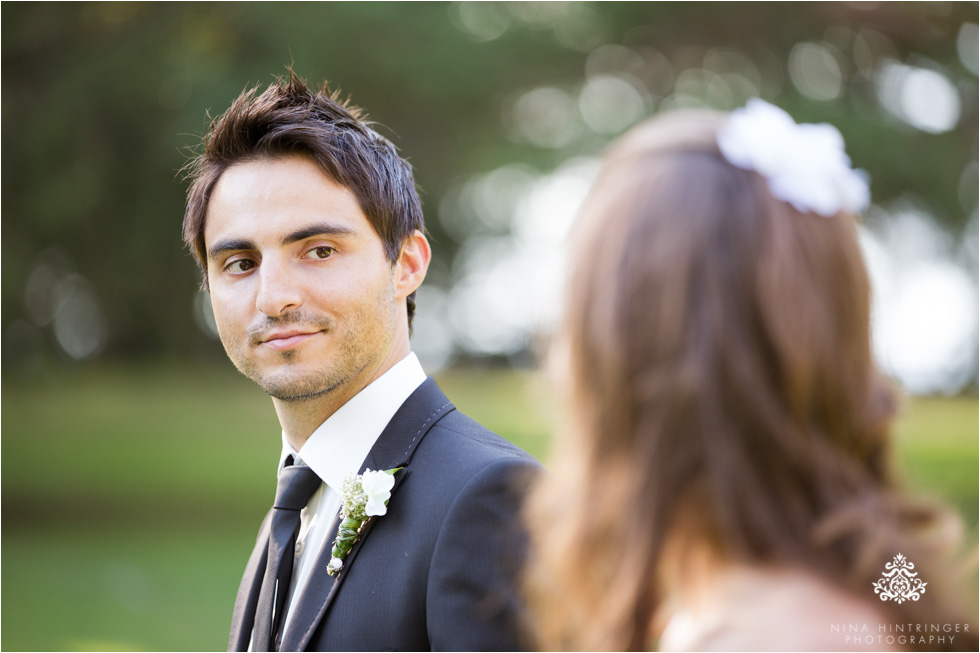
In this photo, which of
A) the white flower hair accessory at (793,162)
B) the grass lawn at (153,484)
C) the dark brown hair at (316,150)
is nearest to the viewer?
the white flower hair accessory at (793,162)

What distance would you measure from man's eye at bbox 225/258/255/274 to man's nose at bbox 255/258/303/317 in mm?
109

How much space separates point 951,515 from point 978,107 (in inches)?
570

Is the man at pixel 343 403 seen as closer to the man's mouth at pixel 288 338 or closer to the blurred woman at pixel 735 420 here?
the man's mouth at pixel 288 338

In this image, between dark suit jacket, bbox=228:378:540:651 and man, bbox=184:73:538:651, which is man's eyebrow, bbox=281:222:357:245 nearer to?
man, bbox=184:73:538:651

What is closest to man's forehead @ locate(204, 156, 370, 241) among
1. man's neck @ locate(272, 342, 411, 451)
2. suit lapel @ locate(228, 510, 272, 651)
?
man's neck @ locate(272, 342, 411, 451)

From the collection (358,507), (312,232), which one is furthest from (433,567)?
(312,232)

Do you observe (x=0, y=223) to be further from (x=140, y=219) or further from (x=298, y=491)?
(x=298, y=491)

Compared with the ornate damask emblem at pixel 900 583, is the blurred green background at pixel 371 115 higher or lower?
higher

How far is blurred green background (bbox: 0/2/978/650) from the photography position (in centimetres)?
1204

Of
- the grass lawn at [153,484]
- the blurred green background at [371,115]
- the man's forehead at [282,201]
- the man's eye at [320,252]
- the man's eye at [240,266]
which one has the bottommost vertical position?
the grass lawn at [153,484]

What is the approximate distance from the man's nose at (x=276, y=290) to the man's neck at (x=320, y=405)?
290 millimetres

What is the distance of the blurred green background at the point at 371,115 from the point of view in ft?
39.5

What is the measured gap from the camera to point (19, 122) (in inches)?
484

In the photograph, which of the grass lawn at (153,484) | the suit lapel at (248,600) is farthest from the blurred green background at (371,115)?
the suit lapel at (248,600)
